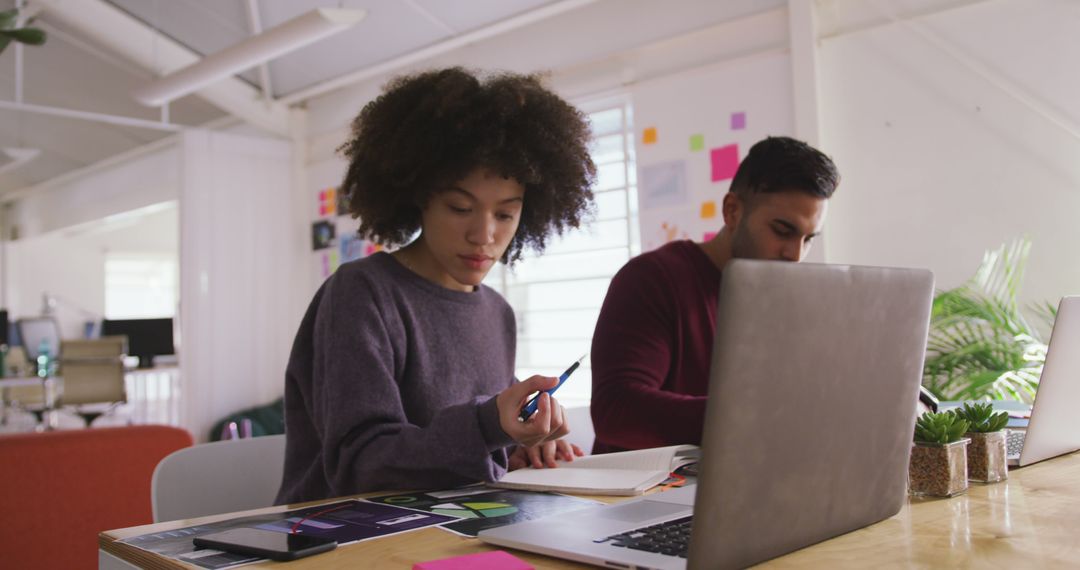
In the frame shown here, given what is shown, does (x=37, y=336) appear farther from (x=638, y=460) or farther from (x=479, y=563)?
(x=479, y=563)

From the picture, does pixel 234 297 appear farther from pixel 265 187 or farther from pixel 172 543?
pixel 172 543

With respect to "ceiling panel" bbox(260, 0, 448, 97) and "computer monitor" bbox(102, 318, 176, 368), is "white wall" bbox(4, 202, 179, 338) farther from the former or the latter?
"ceiling panel" bbox(260, 0, 448, 97)

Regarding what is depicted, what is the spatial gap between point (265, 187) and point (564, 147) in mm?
5032

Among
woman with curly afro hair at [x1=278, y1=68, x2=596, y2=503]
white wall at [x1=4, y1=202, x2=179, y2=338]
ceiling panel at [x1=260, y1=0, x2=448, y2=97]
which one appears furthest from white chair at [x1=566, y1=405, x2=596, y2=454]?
white wall at [x1=4, y1=202, x2=179, y2=338]

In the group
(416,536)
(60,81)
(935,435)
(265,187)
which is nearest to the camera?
(416,536)

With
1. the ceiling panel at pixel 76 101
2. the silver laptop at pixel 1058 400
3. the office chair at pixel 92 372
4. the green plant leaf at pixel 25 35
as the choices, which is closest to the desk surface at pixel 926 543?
the silver laptop at pixel 1058 400

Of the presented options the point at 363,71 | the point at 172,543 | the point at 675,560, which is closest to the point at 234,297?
the point at 363,71

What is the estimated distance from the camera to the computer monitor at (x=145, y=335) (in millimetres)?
7832

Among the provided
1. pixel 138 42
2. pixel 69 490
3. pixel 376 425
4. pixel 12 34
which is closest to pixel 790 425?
pixel 376 425

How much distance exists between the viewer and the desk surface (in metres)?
0.73

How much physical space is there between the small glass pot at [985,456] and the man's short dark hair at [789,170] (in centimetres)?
69

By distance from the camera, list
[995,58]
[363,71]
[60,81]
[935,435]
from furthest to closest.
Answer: [60,81]
[363,71]
[995,58]
[935,435]

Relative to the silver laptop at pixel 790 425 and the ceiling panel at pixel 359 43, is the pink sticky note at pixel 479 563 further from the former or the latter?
the ceiling panel at pixel 359 43

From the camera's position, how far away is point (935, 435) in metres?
1.04
